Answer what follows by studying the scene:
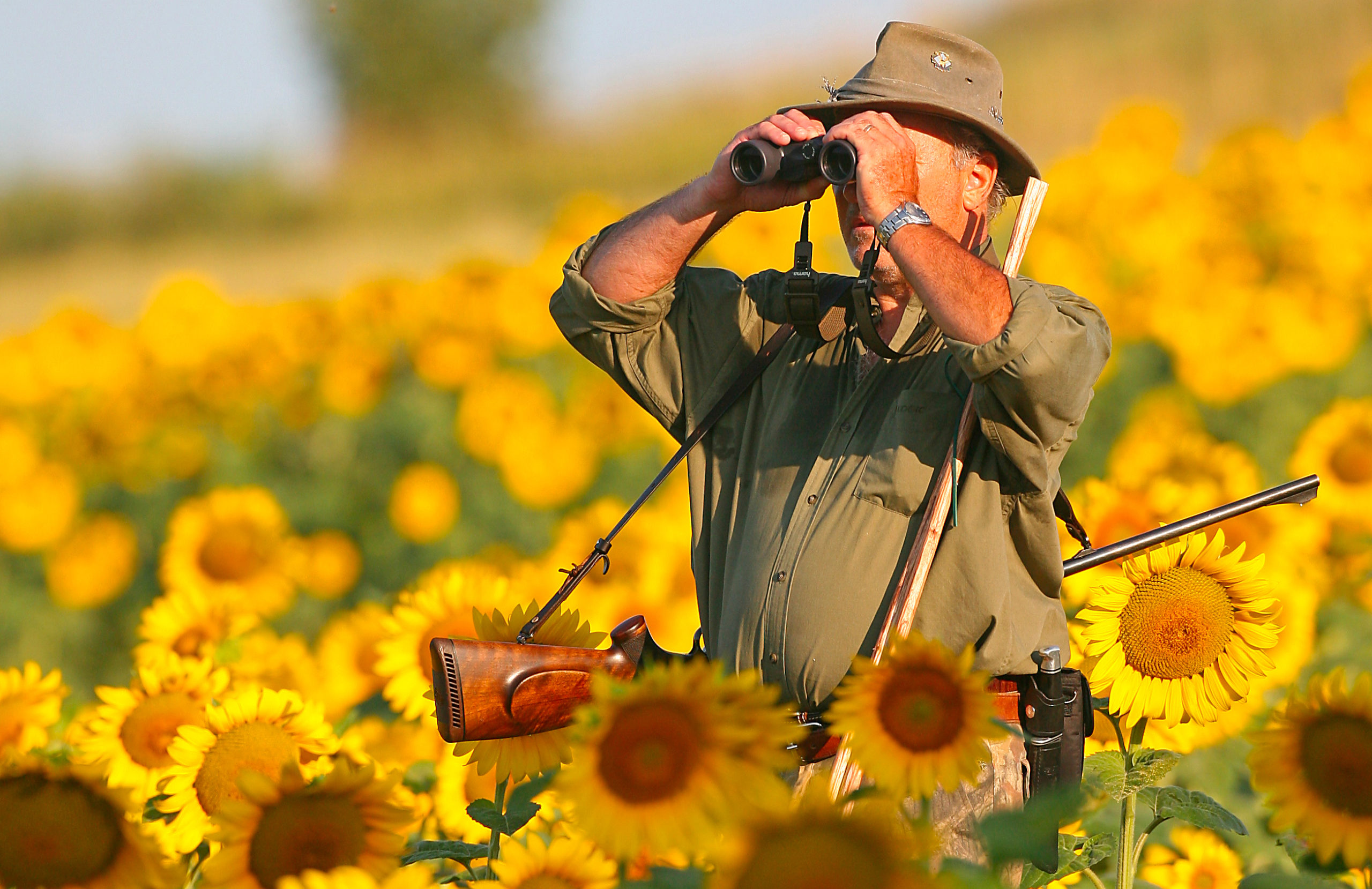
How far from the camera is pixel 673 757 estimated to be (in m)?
1.79

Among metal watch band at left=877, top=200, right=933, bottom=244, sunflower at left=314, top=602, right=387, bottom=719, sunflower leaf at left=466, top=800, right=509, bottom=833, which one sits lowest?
sunflower leaf at left=466, top=800, right=509, bottom=833

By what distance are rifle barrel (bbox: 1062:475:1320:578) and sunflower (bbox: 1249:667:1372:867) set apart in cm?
72

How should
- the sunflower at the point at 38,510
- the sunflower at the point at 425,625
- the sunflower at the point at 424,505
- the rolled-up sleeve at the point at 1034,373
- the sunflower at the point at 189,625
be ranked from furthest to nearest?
the sunflower at the point at 38,510, the sunflower at the point at 424,505, the sunflower at the point at 189,625, the sunflower at the point at 425,625, the rolled-up sleeve at the point at 1034,373

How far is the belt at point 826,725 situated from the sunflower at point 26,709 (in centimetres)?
167

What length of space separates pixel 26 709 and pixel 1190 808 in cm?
243

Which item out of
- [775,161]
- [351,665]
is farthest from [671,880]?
[351,665]

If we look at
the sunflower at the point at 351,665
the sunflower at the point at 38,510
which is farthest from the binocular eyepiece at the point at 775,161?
the sunflower at the point at 38,510

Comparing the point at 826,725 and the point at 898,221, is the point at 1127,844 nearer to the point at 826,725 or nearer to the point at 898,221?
the point at 826,725

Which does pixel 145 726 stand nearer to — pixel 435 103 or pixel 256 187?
pixel 256 187

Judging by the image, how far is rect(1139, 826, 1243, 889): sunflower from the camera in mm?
3283

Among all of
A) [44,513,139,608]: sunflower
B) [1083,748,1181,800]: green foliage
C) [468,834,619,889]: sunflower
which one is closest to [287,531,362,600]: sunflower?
[44,513,139,608]: sunflower

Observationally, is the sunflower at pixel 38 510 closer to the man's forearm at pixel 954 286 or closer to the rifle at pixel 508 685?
the rifle at pixel 508 685

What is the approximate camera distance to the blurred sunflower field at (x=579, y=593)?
6.31 feet

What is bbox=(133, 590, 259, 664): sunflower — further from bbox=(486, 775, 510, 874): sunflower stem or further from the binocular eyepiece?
the binocular eyepiece
